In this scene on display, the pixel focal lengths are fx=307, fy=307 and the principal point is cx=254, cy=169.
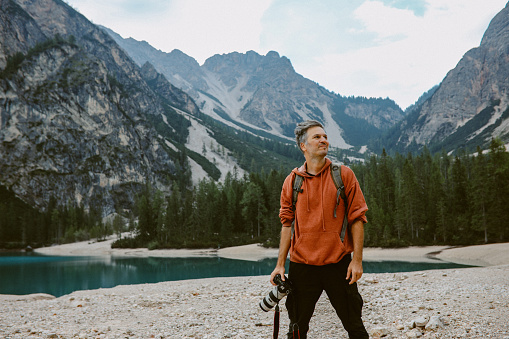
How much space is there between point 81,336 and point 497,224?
4401 centimetres

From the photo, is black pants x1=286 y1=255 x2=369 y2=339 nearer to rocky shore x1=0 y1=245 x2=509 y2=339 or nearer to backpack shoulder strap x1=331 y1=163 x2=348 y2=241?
backpack shoulder strap x1=331 y1=163 x2=348 y2=241

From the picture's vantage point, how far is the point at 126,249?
6650 cm

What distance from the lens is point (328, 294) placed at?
3197mm

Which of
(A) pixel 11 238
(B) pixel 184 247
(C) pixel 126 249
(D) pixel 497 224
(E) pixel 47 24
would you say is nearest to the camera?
(D) pixel 497 224

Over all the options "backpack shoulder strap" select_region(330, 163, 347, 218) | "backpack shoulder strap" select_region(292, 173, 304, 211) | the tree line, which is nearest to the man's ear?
"backpack shoulder strap" select_region(292, 173, 304, 211)

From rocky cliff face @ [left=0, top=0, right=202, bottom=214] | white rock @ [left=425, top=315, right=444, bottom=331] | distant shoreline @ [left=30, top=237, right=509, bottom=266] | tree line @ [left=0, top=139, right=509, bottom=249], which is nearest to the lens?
white rock @ [left=425, top=315, right=444, bottom=331]

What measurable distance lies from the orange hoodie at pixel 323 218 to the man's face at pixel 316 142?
0.20 metres

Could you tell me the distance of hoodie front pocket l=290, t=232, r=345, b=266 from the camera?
10.3 feet

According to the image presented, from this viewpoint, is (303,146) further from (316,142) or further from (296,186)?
(296,186)

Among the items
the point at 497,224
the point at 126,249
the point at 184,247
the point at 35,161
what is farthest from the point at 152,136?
the point at 497,224

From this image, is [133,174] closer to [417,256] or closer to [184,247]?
[184,247]

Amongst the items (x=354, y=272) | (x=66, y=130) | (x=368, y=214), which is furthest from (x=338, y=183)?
(x=66, y=130)

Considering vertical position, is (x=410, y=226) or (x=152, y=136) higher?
(x=152, y=136)

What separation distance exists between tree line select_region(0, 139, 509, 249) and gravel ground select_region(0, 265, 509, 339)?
35011mm
